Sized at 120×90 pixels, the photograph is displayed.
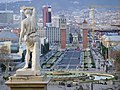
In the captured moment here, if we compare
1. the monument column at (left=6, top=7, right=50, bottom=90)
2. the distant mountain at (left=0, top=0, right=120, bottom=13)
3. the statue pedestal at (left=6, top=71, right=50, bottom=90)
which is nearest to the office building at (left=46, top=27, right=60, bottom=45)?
the monument column at (left=6, top=7, right=50, bottom=90)

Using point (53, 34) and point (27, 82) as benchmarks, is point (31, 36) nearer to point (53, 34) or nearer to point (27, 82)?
point (27, 82)

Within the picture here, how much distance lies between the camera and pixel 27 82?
3.93 m

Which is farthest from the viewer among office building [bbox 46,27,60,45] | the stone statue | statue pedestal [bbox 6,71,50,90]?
office building [bbox 46,27,60,45]

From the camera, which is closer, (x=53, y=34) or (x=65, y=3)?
(x=53, y=34)

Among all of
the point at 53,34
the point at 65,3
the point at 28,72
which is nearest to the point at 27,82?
the point at 28,72

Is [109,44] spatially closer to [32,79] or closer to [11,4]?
[32,79]

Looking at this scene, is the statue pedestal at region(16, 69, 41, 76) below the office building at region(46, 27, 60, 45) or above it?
above

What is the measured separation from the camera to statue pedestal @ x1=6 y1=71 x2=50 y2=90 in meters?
3.92

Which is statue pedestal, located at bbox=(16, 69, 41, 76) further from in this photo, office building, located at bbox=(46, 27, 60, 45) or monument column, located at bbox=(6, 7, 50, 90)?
office building, located at bbox=(46, 27, 60, 45)

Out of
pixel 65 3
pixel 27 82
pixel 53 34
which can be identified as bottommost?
pixel 53 34

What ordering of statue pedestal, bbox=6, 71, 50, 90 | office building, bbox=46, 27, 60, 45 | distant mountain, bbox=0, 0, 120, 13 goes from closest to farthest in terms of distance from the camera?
statue pedestal, bbox=6, 71, 50, 90, office building, bbox=46, 27, 60, 45, distant mountain, bbox=0, 0, 120, 13

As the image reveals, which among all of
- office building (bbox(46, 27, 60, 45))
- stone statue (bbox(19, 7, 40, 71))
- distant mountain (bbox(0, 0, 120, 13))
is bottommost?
office building (bbox(46, 27, 60, 45))

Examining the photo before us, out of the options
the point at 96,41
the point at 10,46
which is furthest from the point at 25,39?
the point at 96,41

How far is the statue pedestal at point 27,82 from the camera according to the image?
3.92 metres
